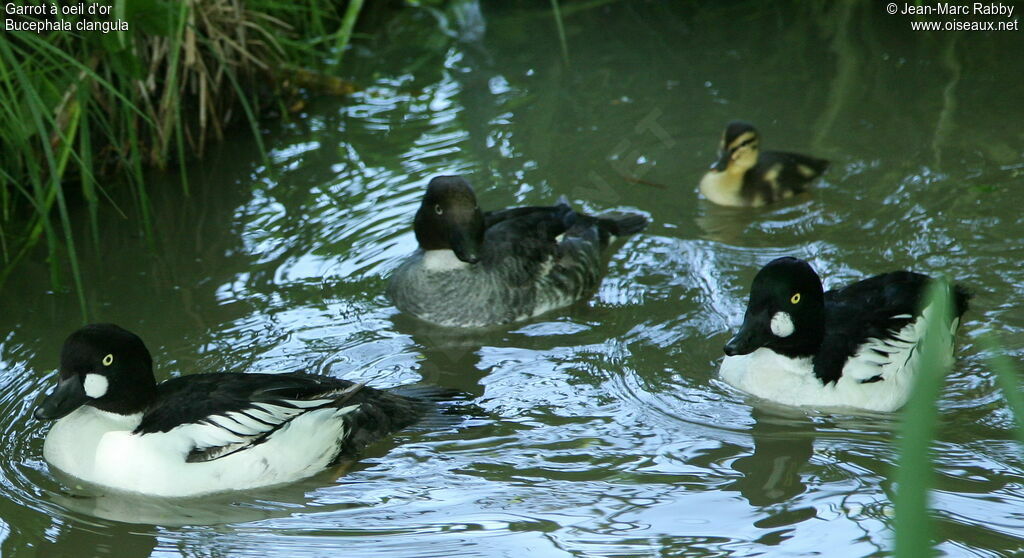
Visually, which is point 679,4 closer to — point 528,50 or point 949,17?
point 528,50

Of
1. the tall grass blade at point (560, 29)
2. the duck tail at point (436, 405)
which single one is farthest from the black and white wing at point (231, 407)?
the tall grass blade at point (560, 29)

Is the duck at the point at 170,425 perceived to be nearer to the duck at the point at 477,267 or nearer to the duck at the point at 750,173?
the duck at the point at 477,267

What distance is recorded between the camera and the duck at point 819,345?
4637 millimetres

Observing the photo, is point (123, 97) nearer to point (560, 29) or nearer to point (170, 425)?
point (170, 425)

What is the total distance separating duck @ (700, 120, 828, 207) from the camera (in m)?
6.80

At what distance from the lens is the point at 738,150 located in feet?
22.2

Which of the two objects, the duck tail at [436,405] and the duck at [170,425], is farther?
the duck tail at [436,405]

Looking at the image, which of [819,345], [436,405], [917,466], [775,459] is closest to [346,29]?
[436,405]

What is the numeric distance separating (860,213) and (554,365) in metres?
2.41

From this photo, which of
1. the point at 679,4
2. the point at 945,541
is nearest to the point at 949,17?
the point at 679,4

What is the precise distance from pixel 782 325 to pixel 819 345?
22 centimetres

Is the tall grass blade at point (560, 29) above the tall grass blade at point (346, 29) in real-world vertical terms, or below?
below

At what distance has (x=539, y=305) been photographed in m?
5.89

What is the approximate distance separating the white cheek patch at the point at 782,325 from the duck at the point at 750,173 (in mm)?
2267
